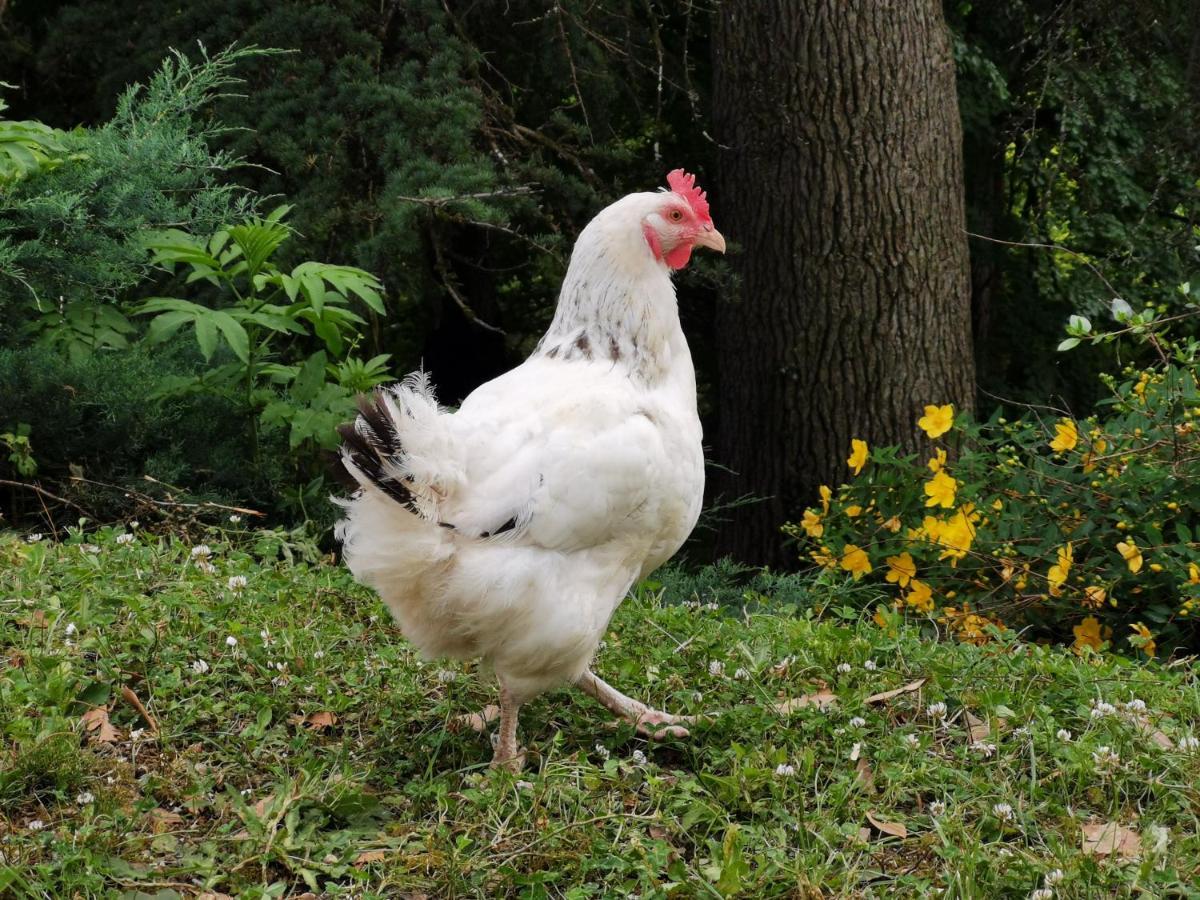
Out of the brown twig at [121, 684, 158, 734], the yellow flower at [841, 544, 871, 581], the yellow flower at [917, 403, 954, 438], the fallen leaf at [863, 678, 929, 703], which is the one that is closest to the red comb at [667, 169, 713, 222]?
the fallen leaf at [863, 678, 929, 703]

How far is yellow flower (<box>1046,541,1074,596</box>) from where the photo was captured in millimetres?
4969

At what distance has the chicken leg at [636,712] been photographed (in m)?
3.94

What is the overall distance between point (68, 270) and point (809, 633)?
350 cm

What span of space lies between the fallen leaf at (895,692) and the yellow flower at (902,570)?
4.30 feet

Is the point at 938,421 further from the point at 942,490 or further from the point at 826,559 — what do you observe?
the point at 826,559

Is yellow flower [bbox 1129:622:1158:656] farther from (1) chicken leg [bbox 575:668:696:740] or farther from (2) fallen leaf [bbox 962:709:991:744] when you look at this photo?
(1) chicken leg [bbox 575:668:696:740]

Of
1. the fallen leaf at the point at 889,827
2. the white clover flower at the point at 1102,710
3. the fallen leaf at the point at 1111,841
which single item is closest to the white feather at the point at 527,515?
the fallen leaf at the point at 889,827

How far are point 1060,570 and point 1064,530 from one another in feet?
1.13

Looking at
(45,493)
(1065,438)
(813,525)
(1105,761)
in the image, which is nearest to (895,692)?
(1105,761)

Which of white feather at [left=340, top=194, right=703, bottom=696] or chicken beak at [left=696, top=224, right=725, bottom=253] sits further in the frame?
chicken beak at [left=696, top=224, right=725, bottom=253]

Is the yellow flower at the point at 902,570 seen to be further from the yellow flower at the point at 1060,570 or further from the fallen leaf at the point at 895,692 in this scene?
the fallen leaf at the point at 895,692

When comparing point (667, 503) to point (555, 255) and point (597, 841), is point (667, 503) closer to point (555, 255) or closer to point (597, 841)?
point (597, 841)

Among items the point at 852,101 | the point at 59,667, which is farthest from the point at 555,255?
the point at 59,667

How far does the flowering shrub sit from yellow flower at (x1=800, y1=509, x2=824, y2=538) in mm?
138
